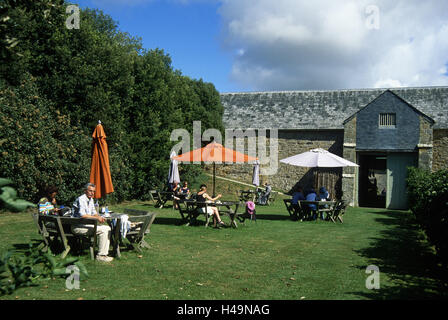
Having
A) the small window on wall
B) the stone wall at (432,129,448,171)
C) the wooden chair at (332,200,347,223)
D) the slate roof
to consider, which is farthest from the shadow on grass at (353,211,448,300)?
the slate roof

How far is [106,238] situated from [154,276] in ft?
4.79

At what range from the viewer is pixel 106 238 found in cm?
716

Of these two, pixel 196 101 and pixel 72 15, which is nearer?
pixel 72 15

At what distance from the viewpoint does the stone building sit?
2380 cm

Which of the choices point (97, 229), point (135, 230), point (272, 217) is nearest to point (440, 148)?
point (272, 217)

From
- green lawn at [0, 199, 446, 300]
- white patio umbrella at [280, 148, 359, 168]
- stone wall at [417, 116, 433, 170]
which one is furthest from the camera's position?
stone wall at [417, 116, 433, 170]

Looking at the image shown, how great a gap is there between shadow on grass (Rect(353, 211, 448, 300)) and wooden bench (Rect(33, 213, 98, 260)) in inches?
179

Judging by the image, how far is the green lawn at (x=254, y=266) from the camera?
5.46m

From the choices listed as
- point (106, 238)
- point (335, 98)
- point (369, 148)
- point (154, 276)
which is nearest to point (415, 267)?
point (154, 276)

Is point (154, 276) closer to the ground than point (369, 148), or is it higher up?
closer to the ground

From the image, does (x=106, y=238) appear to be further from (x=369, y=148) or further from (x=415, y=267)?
(x=369, y=148)

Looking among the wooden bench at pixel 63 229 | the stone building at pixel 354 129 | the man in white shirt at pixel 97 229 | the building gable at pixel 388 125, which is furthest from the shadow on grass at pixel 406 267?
the building gable at pixel 388 125

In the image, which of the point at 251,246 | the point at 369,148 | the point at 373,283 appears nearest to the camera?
the point at 373,283

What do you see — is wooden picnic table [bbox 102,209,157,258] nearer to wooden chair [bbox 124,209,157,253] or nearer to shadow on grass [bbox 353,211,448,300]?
wooden chair [bbox 124,209,157,253]
